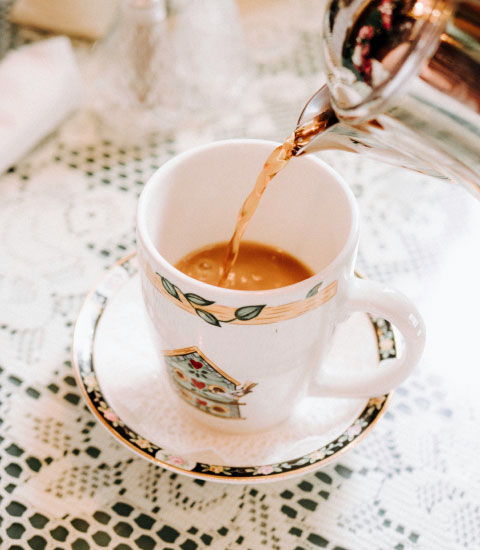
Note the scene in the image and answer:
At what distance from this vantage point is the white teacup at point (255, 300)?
42 centimetres

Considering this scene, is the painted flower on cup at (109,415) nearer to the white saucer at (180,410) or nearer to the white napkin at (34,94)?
the white saucer at (180,410)

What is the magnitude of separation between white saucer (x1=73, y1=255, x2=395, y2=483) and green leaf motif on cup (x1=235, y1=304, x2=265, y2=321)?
0.44ft

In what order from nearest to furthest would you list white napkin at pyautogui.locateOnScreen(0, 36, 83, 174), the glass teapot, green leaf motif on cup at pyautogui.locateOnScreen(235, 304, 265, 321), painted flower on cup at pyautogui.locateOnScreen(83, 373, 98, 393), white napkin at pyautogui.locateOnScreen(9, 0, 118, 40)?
the glass teapot, green leaf motif on cup at pyautogui.locateOnScreen(235, 304, 265, 321), painted flower on cup at pyautogui.locateOnScreen(83, 373, 98, 393), white napkin at pyautogui.locateOnScreen(0, 36, 83, 174), white napkin at pyautogui.locateOnScreen(9, 0, 118, 40)

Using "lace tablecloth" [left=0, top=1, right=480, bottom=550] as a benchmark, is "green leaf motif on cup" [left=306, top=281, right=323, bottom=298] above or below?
above

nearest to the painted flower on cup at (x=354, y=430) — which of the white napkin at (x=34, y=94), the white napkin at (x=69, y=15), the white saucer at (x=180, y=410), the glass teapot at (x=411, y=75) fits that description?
the white saucer at (x=180, y=410)

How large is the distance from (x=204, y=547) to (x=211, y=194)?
295 millimetres

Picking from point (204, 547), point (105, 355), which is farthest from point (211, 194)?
point (204, 547)

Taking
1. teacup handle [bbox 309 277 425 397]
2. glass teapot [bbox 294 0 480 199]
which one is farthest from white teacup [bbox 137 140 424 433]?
glass teapot [bbox 294 0 480 199]

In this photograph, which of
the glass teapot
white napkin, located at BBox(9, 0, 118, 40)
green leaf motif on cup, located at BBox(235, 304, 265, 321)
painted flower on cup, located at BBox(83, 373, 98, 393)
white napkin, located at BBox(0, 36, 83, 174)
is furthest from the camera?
white napkin, located at BBox(9, 0, 118, 40)

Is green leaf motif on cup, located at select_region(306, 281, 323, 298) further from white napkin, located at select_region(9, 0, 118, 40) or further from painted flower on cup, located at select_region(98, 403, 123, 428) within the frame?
white napkin, located at select_region(9, 0, 118, 40)

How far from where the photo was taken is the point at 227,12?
83 cm

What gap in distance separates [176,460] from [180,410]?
0.06m

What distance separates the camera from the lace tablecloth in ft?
1.58

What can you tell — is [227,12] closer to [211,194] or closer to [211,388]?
[211,194]
